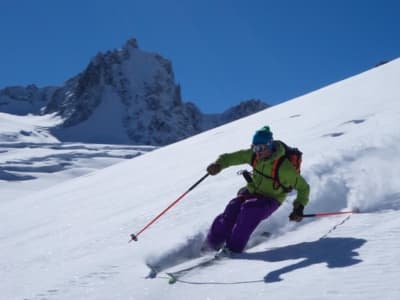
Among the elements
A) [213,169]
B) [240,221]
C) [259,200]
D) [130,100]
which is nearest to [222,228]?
[240,221]

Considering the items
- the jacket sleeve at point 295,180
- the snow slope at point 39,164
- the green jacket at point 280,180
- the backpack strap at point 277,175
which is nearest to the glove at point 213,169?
the green jacket at point 280,180

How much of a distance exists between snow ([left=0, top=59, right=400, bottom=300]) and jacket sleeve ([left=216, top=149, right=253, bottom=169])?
65 centimetres

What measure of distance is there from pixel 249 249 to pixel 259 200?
46cm

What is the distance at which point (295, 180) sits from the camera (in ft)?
15.9

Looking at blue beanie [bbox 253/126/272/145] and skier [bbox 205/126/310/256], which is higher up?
blue beanie [bbox 253/126/272/145]

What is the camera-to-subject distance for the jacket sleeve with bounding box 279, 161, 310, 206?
4.83 m

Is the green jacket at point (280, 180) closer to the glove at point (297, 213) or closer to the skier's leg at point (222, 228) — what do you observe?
the glove at point (297, 213)

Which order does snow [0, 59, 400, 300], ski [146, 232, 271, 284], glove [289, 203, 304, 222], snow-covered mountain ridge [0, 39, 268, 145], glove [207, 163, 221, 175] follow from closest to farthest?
snow [0, 59, 400, 300]
ski [146, 232, 271, 284]
glove [289, 203, 304, 222]
glove [207, 163, 221, 175]
snow-covered mountain ridge [0, 39, 268, 145]

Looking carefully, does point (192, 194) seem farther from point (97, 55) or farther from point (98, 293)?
point (97, 55)

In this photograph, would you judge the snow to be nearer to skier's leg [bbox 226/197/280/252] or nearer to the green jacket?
skier's leg [bbox 226/197/280/252]

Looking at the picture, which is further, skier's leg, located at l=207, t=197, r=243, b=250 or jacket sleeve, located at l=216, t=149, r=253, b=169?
jacket sleeve, located at l=216, t=149, r=253, b=169

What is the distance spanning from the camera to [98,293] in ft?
13.5

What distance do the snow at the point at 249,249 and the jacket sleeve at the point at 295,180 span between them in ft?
1.15

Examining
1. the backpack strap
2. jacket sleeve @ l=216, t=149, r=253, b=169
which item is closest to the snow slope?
jacket sleeve @ l=216, t=149, r=253, b=169
